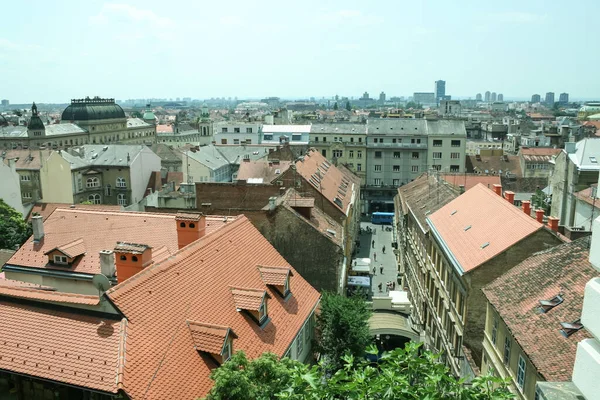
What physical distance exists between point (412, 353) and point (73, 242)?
2450 centimetres

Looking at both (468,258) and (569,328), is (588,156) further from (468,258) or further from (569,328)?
(569,328)

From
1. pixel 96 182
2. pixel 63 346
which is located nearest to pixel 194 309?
pixel 63 346

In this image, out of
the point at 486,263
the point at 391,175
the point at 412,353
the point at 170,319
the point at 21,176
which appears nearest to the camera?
the point at 412,353

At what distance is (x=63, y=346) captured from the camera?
1606 centimetres

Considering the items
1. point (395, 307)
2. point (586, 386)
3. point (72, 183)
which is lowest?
point (395, 307)

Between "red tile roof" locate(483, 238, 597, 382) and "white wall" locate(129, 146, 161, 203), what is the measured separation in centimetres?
5953

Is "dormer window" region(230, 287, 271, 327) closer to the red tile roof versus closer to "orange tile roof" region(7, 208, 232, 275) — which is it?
"orange tile roof" region(7, 208, 232, 275)

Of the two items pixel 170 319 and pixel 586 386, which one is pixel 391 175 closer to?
pixel 170 319

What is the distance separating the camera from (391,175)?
92.6 meters

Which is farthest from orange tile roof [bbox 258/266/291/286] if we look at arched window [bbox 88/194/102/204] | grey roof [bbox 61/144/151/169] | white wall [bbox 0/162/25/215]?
arched window [bbox 88/194/102/204]

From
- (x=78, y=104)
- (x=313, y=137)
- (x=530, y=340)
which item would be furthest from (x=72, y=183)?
(x=78, y=104)

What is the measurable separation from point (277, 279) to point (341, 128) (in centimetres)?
7358

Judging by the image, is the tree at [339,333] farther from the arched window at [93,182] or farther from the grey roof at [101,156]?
the arched window at [93,182]

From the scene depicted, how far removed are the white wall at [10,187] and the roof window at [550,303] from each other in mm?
57791
